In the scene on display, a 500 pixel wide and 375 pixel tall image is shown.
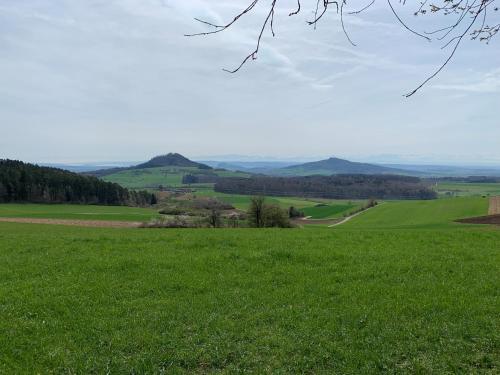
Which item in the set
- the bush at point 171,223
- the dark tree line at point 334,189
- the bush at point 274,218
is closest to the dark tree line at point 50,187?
the bush at point 171,223

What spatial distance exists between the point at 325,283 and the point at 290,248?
3.72 meters

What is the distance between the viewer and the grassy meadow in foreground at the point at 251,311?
658 cm

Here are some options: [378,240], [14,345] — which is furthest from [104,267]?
[378,240]

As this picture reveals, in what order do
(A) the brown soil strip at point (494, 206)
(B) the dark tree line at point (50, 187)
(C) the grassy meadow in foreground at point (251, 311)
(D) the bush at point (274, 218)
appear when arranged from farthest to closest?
(B) the dark tree line at point (50, 187), (A) the brown soil strip at point (494, 206), (D) the bush at point (274, 218), (C) the grassy meadow in foreground at point (251, 311)

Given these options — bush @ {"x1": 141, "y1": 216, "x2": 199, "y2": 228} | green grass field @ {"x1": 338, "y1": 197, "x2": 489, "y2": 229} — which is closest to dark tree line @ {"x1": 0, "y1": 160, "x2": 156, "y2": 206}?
bush @ {"x1": 141, "y1": 216, "x2": 199, "y2": 228}

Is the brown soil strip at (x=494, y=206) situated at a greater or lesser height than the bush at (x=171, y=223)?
lesser

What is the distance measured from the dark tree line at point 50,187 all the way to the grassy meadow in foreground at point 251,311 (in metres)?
91.2

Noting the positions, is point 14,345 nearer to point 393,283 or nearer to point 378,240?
point 393,283

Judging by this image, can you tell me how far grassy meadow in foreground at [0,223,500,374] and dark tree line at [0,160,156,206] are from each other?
299ft

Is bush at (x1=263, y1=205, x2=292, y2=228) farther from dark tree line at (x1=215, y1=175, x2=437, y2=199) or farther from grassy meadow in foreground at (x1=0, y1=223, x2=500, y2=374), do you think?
dark tree line at (x1=215, y1=175, x2=437, y2=199)

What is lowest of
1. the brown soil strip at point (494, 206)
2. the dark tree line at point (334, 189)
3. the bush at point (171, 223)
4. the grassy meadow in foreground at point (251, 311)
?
the dark tree line at point (334, 189)

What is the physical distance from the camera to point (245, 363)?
6527mm

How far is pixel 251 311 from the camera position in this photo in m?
8.45

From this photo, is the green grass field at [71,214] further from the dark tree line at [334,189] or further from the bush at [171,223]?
the dark tree line at [334,189]
